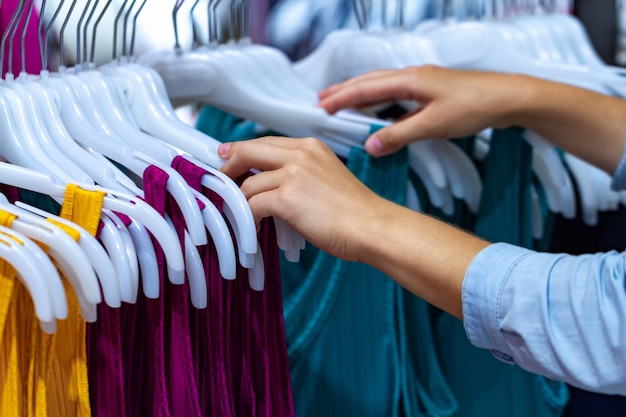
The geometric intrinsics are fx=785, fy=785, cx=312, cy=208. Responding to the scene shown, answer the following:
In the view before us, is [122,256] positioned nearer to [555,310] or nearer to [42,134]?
[42,134]

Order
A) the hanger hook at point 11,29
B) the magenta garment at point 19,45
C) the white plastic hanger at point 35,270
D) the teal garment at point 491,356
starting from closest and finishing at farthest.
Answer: the white plastic hanger at point 35,270 → the hanger hook at point 11,29 → the teal garment at point 491,356 → the magenta garment at point 19,45

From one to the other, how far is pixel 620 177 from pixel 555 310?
1.28 ft

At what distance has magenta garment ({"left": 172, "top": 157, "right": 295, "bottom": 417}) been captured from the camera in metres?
0.70

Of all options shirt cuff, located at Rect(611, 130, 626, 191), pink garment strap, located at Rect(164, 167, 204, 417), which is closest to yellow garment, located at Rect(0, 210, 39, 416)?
pink garment strap, located at Rect(164, 167, 204, 417)

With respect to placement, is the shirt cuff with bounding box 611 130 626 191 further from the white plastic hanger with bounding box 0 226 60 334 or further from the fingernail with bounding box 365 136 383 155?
the white plastic hanger with bounding box 0 226 60 334

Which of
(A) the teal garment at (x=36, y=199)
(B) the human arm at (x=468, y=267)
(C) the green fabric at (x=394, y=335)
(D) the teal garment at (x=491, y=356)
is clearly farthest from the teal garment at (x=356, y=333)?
(A) the teal garment at (x=36, y=199)

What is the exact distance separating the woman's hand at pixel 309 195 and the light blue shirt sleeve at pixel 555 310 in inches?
4.2

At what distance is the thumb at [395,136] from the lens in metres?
0.90

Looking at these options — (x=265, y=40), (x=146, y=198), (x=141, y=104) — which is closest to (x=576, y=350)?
(x=146, y=198)

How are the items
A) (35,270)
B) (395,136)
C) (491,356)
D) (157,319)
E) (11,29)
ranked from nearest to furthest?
(35,270), (157,319), (11,29), (395,136), (491,356)

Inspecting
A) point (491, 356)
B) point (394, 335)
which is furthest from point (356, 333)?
point (491, 356)

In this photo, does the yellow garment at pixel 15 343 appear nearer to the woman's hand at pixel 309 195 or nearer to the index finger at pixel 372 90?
the woman's hand at pixel 309 195

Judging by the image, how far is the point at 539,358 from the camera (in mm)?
A: 639

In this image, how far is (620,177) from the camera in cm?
96
